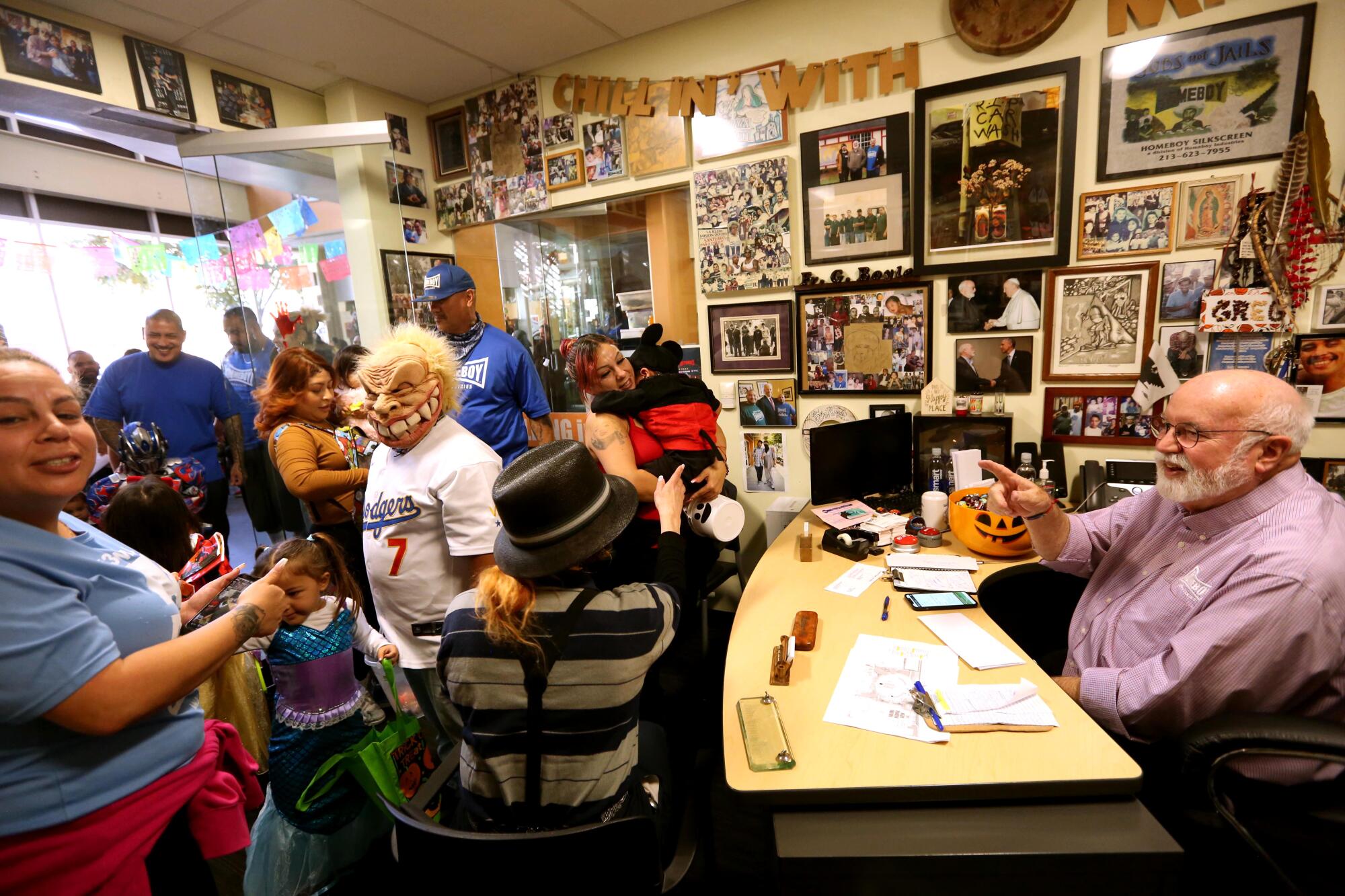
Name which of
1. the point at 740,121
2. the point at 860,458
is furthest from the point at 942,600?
the point at 740,121

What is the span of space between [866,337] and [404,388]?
2.07 m

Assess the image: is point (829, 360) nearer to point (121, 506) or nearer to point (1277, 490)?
point (1277, 490)

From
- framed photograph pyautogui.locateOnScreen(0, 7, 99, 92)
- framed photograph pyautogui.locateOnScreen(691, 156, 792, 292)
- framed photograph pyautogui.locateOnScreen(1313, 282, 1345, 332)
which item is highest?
framed photograph pyautogui.locateOnScreen(0, 7, 99, 92)

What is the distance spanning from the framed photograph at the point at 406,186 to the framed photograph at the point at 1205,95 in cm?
347

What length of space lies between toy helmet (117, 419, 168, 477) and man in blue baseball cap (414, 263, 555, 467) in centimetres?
150

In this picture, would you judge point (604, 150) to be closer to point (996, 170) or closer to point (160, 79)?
point (996, 170)

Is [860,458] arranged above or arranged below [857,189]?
below

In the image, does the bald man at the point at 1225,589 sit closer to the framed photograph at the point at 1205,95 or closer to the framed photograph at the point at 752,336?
the framed photograph at the point at 1205,95

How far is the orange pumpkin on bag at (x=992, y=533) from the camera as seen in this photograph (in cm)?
199

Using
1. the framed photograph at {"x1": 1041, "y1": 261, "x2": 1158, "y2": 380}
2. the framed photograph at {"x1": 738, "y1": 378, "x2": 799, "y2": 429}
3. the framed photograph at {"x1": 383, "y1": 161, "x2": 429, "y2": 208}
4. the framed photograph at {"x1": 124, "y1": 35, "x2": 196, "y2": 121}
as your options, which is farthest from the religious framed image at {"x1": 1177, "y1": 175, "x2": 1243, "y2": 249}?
the framed photograph at {"x1": 124, "y1": 35, "x2": 196, "y2": 121}

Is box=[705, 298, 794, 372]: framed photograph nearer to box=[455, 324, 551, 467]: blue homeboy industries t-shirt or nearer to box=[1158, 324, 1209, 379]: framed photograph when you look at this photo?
box=[455, 324, 551, 467]: blue homeboy industries t-shirt

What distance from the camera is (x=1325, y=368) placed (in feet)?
6.82

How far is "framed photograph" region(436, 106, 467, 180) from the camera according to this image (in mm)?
3557

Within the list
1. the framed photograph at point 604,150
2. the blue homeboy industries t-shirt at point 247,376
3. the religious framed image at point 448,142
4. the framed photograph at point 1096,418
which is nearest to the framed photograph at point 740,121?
the framed photograph at point 604,150
